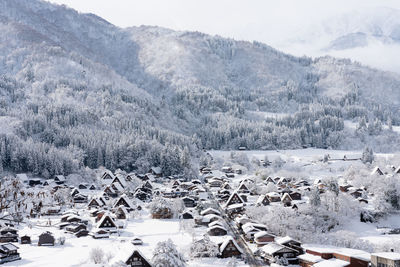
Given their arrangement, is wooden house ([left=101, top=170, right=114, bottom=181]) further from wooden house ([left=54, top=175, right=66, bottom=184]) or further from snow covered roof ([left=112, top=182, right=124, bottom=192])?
snow covered roof ([left=112, top=182, right=124, bottom=192])

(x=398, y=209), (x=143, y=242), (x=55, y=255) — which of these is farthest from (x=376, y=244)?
(x=55, y=255)

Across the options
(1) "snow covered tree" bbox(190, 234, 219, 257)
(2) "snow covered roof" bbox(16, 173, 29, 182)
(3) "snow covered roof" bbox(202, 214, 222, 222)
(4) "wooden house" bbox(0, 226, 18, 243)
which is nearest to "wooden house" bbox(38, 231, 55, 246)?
(4) "wooden house" bbox(0, 226, 18, 243)

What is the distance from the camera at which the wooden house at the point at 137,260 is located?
1394 inches

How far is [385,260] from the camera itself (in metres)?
37.8

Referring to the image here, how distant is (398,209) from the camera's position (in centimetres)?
6356

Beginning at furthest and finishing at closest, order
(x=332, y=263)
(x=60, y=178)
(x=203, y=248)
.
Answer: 1. (x=60, y=178)
2. (x=203, y=248)
3. (x=332, y=263)

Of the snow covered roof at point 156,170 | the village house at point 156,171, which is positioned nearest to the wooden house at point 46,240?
the village house at point 156,171

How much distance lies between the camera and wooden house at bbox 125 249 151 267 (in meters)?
35.4

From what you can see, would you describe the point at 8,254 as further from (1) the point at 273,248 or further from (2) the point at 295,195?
(2) the point at 295,195

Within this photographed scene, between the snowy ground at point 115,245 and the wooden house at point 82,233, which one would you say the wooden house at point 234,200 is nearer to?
the snowy ground at point 115,245

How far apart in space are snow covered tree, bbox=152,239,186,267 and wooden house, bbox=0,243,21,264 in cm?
1503

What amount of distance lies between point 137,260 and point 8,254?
543 inches

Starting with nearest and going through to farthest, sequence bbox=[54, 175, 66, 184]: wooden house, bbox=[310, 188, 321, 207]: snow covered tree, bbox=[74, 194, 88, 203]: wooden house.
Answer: bbox=[310, 188, 321, 207]: snow covered tree < bbox=[74, 194, 88, 203]: wooden house < bbox=[54, 175, 66, 184]: wooden house

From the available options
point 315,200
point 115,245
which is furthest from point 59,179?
point 315,200
